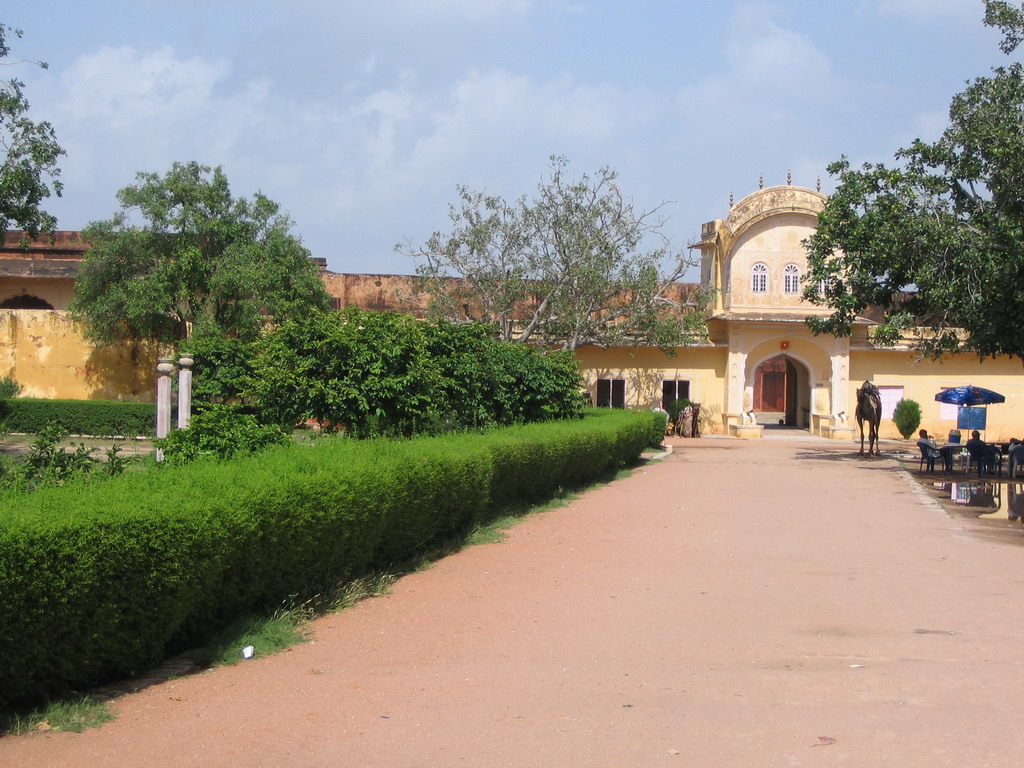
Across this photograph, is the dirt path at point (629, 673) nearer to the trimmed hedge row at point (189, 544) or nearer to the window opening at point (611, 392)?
the trimmed hedge row at point (189, 544)

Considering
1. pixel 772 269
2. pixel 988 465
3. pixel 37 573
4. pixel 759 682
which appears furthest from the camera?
pixel 772 269

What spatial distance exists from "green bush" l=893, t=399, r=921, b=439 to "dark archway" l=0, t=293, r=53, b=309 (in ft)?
86.7

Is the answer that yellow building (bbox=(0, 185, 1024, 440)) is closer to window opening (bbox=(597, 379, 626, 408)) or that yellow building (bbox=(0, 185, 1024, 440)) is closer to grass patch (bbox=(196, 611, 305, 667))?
window opening (bbox=(597, 379, 626, 408))

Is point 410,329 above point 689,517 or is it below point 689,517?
above

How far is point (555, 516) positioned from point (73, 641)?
819 centimetres

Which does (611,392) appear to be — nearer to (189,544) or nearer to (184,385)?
(184,385)

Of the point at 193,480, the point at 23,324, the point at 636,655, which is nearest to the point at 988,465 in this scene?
the point at 636,655

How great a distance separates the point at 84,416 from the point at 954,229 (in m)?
19.8

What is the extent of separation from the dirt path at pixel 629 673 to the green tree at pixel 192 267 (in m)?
16.6

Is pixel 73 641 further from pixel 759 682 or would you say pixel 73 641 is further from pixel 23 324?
pixel 23 324

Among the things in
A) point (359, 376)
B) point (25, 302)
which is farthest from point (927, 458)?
point (25, 302)

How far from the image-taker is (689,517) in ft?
42.4

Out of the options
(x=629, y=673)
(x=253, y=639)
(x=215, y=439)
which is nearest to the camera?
(x=629, y=673)

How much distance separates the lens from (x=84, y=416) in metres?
24.8
